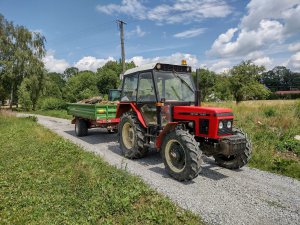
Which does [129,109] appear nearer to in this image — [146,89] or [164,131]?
[146,89]

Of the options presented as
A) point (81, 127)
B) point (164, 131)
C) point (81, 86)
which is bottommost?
point (81, 127)

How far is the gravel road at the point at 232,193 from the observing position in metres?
3.74

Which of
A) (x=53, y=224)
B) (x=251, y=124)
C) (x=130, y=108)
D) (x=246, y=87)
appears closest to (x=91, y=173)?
(x=53, y=224)

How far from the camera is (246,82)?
3541 cm

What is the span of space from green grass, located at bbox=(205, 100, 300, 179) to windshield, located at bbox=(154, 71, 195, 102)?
233 centimetres

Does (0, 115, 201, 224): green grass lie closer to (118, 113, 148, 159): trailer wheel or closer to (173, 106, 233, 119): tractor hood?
(118, 113, 148, 159): trailer wheel

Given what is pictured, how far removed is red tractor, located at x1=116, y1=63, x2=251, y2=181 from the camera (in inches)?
197

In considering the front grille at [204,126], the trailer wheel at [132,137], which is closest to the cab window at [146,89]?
the trailer wheel at [132,137]

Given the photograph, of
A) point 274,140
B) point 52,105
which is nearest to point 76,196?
point 274,140

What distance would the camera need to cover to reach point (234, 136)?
5.22m

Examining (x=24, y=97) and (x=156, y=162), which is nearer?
(x=156, y=162)

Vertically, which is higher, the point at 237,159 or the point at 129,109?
the point at 129,109

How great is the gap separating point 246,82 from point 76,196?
34864 mm

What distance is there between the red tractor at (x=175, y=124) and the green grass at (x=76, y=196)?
3.21 ft
